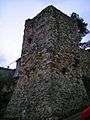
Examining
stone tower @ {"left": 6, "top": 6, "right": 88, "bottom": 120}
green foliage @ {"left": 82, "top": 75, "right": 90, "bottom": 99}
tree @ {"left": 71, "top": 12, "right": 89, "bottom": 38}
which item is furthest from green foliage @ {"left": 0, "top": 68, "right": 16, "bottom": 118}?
tree @ {"left": 71, "top": 12, "right": 89, "bottom": 38}

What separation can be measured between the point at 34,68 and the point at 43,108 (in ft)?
8.51

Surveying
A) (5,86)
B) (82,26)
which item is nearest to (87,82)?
(5,86)

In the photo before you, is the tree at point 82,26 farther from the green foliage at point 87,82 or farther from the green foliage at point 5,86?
the green foliage at point 87,82

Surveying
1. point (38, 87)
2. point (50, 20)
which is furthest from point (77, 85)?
point (50, 20)

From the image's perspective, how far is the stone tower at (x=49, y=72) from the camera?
9.31 metres

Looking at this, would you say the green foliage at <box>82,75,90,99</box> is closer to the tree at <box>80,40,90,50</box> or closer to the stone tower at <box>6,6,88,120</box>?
the stone tower at <box>6,6,88,120</box>

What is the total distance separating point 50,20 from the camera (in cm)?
1103

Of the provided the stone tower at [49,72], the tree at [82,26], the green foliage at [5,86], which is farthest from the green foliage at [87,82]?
the tree at [82,26]

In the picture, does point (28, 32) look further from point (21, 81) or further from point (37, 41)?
point (21, 81)

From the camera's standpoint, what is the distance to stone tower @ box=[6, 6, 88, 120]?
9312mm

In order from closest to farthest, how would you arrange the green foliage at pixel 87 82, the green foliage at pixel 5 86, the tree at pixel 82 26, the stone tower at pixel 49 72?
the stone tower at pixel 49 72
the green foliage at pixel 87 82
the green foliage at pixel 5 86
the tree at pixel 82 26

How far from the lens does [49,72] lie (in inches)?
383

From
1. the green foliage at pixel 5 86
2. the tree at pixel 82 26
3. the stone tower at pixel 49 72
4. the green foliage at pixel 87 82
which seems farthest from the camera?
the tree at pixel 82 26

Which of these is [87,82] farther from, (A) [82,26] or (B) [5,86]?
(A) [82,26]
